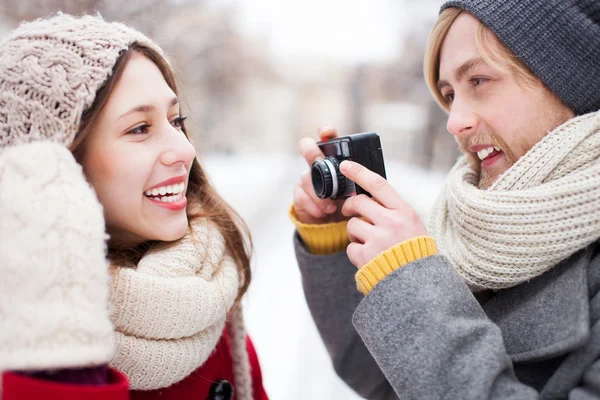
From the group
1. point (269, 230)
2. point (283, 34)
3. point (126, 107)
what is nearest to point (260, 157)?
point (283, 34)

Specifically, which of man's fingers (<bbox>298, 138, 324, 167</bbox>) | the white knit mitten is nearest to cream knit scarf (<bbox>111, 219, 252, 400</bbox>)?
the white knit mitten

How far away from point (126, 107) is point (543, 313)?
812mm

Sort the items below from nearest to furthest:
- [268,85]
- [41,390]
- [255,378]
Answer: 1. [41,390]
2. [255,378]
3. [268,85]

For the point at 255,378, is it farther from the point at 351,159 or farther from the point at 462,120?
the point at 462,120

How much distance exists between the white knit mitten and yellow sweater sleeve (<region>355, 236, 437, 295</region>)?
44 cm

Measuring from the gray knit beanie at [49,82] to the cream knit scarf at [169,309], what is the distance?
25cm

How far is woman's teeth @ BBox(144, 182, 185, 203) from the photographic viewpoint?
0.83 m

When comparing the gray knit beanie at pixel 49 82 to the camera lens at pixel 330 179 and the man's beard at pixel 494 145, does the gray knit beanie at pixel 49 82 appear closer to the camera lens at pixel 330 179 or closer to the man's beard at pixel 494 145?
the camera lens at pixel 330 179

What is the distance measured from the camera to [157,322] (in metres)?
0.74

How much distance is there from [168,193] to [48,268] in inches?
12.7

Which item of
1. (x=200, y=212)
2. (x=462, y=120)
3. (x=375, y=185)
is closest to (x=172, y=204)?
(x=200, y=212)

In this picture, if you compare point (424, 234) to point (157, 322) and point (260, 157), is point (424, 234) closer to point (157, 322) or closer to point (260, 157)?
point (157, 322)

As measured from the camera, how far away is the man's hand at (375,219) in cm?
82

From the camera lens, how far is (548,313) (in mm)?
803
